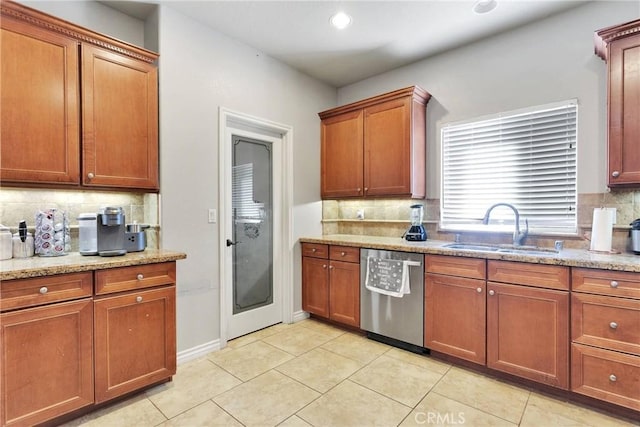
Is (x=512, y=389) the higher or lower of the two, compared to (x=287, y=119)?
lower

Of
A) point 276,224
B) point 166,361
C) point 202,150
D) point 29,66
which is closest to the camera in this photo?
point 29,66

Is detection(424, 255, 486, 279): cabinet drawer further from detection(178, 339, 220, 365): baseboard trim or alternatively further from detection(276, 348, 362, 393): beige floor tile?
detection(178, 339, 220, 365): baseboard trim

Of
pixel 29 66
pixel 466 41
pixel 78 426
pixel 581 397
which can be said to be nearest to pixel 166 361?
pixel 78 426

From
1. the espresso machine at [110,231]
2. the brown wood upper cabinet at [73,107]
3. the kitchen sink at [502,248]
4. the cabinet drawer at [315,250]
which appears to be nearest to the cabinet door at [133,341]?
the espresso machine at [110,231]

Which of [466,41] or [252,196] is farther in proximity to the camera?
[252,196]

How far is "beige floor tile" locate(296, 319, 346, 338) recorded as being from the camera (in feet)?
10.6

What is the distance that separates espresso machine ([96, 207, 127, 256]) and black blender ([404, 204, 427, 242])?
251cm

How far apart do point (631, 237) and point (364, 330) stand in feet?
7.32

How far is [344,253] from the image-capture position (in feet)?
10.5

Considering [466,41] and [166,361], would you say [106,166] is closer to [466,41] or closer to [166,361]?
[166,361]

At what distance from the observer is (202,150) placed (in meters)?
2.71

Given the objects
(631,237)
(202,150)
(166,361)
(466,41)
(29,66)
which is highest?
(466,41)

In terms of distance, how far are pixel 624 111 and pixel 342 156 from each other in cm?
236
